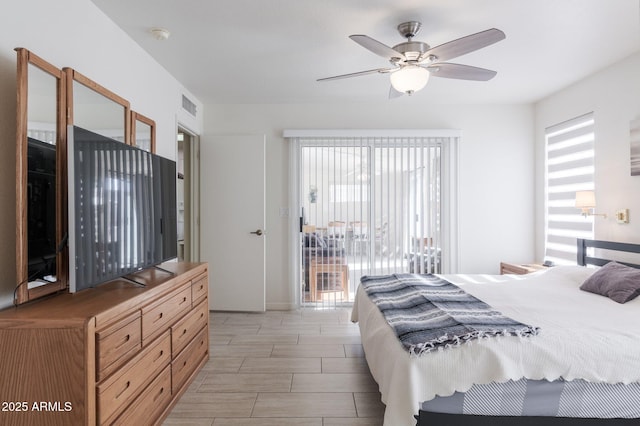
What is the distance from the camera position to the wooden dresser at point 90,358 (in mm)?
1316

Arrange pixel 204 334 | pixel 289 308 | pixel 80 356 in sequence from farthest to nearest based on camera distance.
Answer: pixel 289 308, pixel 204 334, pixel 80 356

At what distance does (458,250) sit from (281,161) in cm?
242

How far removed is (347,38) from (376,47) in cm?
60

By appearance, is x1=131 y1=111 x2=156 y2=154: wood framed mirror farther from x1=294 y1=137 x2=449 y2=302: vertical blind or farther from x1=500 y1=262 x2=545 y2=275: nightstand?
x1=500 y1=262 x2=545 y2=275: nightstand

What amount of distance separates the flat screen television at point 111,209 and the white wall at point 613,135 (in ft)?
12.3

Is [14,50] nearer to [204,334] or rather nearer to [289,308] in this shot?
[204,334]

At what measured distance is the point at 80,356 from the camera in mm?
1319

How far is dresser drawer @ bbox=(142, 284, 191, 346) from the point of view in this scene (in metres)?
1.82

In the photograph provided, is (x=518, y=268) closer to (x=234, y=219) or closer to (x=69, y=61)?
(x=234, y=219)

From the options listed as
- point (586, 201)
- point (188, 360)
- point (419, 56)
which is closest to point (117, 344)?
point (188, 360)

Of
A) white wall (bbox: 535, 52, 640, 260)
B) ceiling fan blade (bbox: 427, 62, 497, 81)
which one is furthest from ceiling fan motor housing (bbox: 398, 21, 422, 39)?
white wall (bbox: 535, 52, 640, 260)

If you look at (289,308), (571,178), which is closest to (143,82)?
(289,308)

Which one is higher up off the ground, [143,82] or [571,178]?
[143,82]

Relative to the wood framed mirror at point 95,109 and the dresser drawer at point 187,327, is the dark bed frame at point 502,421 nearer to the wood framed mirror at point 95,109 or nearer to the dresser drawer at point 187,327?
the dresser drawer at point 187,327
